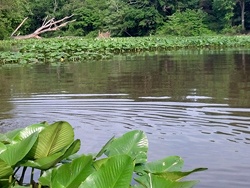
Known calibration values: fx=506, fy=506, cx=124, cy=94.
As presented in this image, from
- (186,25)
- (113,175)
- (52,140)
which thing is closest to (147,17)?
(186,25)

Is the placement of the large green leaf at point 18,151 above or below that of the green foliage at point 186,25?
below

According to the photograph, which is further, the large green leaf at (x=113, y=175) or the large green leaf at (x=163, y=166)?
the large green leaf at (x=163, y=166)

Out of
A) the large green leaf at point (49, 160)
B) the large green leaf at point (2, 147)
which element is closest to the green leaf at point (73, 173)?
the large green leaf at point (49, 160)

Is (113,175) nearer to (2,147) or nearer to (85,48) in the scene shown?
(2,147)

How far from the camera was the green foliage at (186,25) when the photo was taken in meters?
41.0

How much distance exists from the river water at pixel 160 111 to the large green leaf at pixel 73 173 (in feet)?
5.48

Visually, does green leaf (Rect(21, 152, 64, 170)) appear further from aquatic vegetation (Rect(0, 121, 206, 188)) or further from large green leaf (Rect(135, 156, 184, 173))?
large green leaf (Rect(135, 156, 184, 173))

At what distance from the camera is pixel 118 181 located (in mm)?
2129

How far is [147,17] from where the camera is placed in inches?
1697

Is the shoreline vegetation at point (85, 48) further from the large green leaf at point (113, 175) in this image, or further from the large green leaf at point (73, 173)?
the large green leaf at point (113, 175)

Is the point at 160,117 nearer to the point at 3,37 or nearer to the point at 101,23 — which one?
the point at 3,37

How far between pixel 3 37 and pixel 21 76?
22.5 m

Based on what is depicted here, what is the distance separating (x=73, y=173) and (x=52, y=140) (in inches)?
11.9

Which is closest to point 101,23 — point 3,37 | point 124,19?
point 124,19
